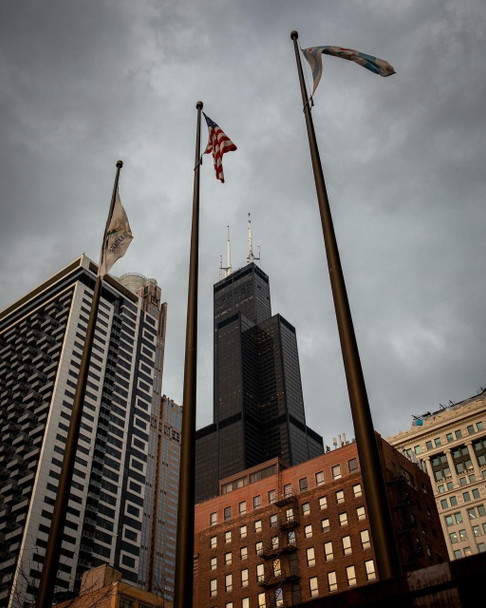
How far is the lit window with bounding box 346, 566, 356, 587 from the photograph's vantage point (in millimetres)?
65875

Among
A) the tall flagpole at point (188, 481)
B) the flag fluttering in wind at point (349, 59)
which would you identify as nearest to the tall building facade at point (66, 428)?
the tall flagpole at point (188, 481)

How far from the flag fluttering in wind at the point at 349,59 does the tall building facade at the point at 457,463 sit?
10778cm

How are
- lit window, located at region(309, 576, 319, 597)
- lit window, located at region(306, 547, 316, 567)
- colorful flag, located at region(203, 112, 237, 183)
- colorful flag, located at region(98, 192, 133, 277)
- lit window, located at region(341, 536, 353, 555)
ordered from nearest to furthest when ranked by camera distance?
colorful flag, located at region(98, 192, 133, 277), colorful flag, located at region(203, 112, 237, 183), lit window, located at region(341, 536, 353, 555), lit window, located at region(309, 576, 319, 597), lit window, located at region(306, 547, 316, 567)

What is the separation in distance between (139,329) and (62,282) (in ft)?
84.3

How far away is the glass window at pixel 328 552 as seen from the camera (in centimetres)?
6950

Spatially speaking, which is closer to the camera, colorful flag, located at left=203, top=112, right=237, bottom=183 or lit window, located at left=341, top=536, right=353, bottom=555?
colorful flag, located at left=203, top=112, right=237, bottom=183

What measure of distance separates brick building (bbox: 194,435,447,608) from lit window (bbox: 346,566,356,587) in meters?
0.10

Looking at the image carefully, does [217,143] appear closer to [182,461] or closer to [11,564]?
[182,461]

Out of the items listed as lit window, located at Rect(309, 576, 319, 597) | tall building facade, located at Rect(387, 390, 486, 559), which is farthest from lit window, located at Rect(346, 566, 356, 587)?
tall building facade, located at Rect(387, 390, 486, 559)

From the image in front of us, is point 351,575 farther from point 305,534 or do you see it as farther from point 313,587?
point 305,534

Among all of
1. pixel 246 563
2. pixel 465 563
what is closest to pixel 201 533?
pixel 246 563

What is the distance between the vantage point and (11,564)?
375ft

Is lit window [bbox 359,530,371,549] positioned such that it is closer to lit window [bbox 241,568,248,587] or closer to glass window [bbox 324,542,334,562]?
glass window [bbox 324,542,334,562]

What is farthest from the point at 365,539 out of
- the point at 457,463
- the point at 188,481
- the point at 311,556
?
the point at 457,463
